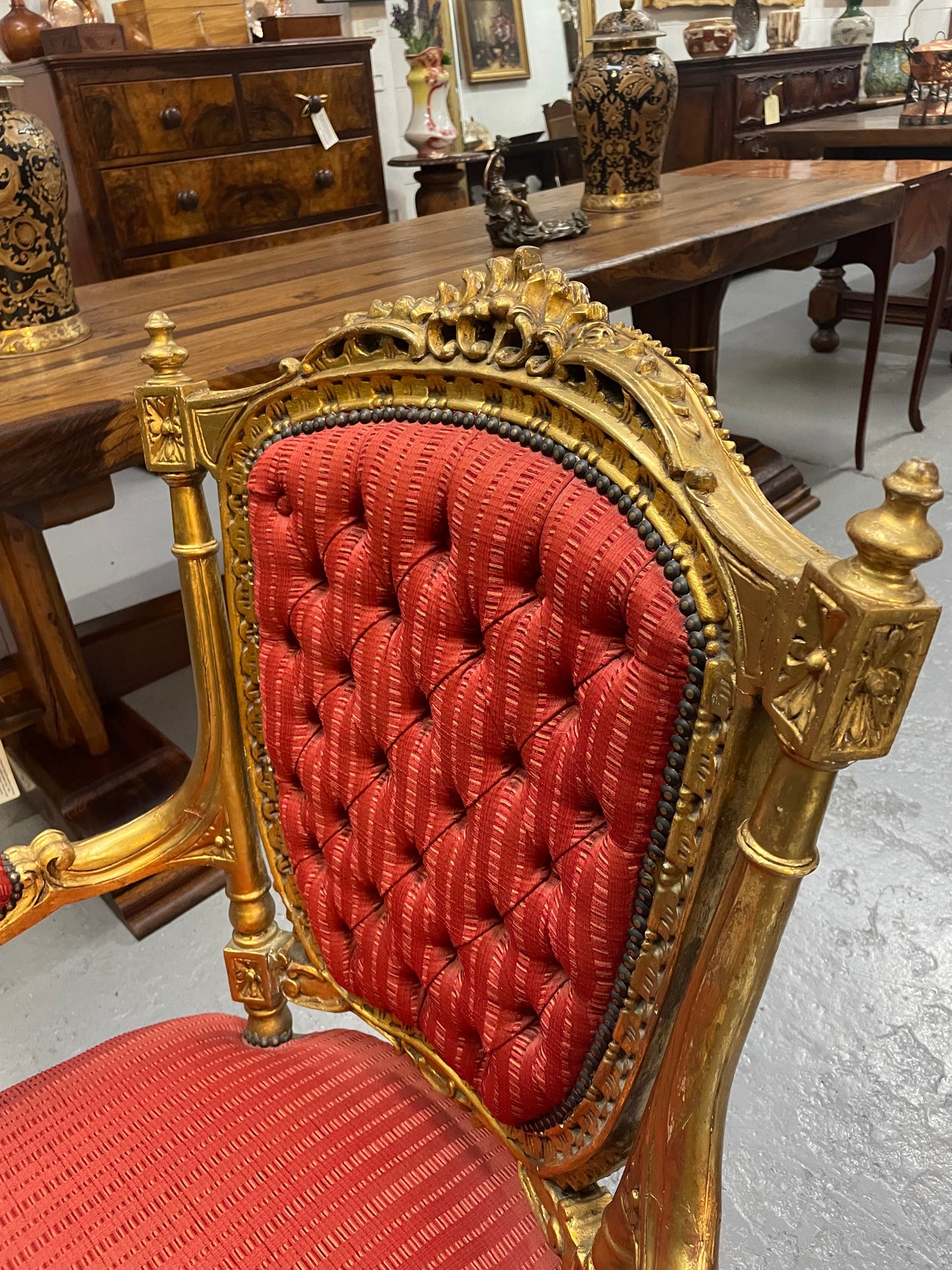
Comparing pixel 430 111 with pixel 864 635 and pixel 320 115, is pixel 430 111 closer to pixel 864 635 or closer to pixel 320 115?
pixel 320 115

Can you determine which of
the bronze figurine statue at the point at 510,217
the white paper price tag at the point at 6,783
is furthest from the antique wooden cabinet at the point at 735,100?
the white paper price tag at the point at 6,783

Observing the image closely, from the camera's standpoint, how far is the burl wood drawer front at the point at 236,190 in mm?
2662

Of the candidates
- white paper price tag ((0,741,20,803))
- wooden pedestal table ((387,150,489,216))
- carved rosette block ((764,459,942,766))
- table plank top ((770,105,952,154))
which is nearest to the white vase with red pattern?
wooden pedestal table ((387,150,489,216))

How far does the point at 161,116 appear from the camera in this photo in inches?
103

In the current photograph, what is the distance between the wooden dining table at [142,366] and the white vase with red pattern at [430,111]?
1.24m

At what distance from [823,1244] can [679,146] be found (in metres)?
4.60

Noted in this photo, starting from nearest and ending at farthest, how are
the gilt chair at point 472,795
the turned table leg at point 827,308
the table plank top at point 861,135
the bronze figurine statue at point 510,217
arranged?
1. the gilt chair at point 472,795
2. the bronze figurine statue at point 510,217
3. the table plank top at point 861,135
4. the turned table leg at point 827,308

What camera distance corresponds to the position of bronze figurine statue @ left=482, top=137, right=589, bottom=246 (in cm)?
171

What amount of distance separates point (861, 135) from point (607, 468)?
358 centimetres

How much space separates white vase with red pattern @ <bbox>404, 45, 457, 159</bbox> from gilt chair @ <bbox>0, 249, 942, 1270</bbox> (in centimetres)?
290

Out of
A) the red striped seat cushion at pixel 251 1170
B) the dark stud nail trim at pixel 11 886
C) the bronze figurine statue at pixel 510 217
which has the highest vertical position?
the bronze figurine statue at pixel 510 217

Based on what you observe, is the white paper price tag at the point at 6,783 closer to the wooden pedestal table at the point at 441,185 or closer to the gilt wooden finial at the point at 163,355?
the gilt wooden finial at the point at 163,355

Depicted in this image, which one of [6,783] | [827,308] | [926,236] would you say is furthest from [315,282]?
[827,308]

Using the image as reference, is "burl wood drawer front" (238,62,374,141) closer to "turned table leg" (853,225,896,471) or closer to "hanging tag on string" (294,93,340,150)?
"hanging tag on string" (294,93,340,150)
